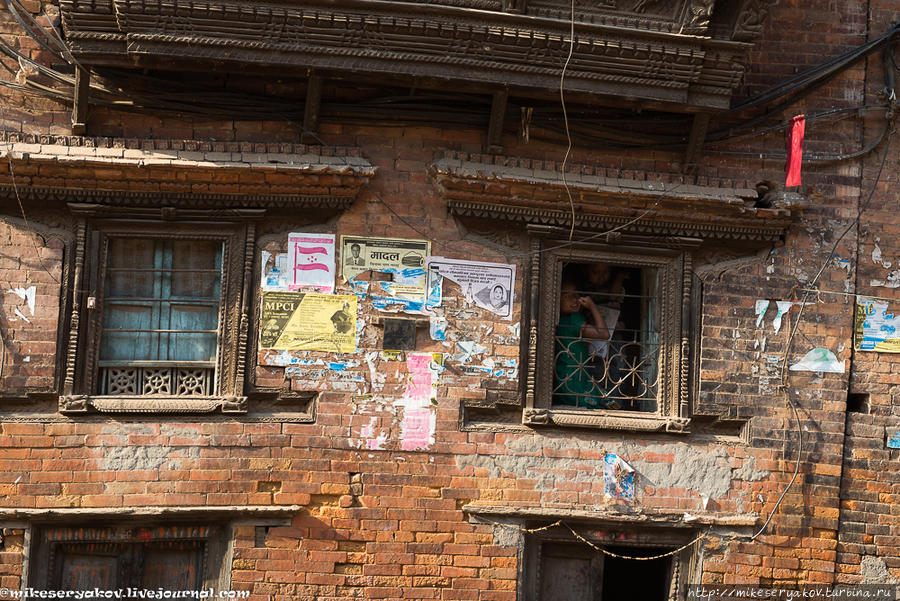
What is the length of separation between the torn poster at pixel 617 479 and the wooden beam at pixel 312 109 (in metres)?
3.17

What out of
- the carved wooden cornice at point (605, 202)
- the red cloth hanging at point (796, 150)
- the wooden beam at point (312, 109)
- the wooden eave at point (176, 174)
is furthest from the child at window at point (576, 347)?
the wooden beam at point (312, 109)

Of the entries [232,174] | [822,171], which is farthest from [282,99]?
[822,171]

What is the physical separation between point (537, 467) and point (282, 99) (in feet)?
10.7

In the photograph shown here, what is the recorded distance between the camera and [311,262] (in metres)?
6.96

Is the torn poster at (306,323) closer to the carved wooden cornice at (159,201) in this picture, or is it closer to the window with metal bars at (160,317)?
the window with metal bars at (160,317)

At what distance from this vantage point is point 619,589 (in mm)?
7875

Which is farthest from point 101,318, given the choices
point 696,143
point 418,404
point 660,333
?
point 696,143

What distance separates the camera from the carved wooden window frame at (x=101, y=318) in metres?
6.77

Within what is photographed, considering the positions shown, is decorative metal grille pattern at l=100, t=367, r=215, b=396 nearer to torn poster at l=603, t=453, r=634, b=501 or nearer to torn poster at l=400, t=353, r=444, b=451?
torn poster at l=400, t=353, r=444, b=451

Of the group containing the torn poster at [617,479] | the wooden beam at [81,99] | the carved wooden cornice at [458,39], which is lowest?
the torn poster at [617,479]

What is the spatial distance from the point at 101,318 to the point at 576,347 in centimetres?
350

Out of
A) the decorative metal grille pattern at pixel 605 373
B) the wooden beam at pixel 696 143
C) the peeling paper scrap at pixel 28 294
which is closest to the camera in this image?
the peeling paper scrap at pixel 28 294

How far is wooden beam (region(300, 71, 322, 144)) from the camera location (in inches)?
265

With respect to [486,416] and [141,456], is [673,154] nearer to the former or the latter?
[486,416]
